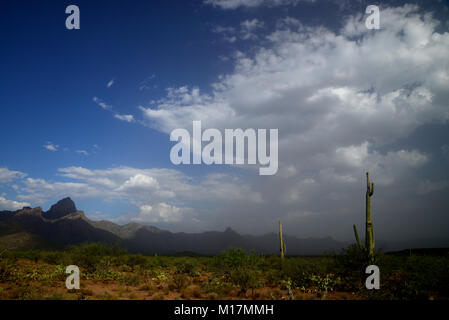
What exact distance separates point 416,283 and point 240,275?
792 cm

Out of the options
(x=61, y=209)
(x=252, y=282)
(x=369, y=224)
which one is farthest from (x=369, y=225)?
(x=61, y=209)

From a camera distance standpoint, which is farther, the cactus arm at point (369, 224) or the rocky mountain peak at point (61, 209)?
the rocky mountain peak at point (61, 209)

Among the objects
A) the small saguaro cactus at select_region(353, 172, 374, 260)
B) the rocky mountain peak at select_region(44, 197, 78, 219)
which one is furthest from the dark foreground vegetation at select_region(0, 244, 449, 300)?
the rocky mountain peak at select_region(44, 197, 78, 219)

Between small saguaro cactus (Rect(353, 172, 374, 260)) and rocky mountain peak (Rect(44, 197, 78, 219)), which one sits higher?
small saguaro cactus (Rect(353, 172, 374, 260))

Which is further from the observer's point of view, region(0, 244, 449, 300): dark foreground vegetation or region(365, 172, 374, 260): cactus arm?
region(365, 172, 374, 260): cactus arm

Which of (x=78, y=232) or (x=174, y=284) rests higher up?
(x=174, y=284)

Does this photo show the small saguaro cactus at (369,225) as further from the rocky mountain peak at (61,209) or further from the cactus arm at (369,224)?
the rocky mountain peak at (61,209)

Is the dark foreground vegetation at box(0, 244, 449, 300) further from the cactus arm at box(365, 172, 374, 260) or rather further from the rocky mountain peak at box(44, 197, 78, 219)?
the rocky mountain peak at box(44, 197, 78, 219)

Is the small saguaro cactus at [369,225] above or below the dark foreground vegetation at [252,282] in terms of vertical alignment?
above

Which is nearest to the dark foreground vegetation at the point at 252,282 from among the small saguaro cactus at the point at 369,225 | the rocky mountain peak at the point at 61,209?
the small saguaro cactus at the point at 369,225

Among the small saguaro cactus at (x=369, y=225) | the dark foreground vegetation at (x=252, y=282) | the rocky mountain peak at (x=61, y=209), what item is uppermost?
the small saguaro cactus at (x=369, y=225)

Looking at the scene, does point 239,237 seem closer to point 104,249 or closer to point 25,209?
point 25,209
